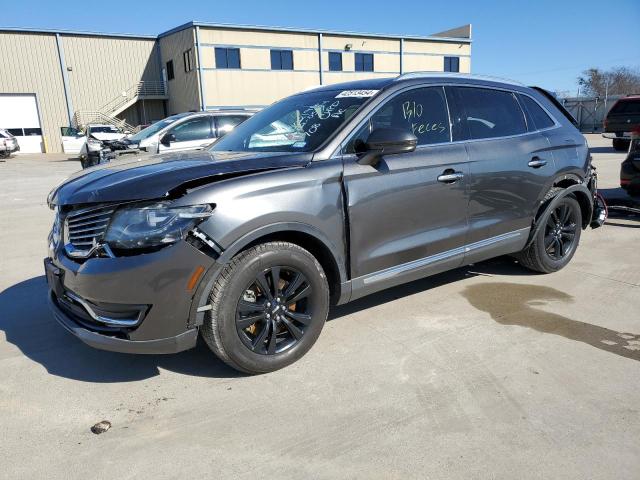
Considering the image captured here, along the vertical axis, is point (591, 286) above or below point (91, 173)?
below

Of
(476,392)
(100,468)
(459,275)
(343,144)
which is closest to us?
(100,468)

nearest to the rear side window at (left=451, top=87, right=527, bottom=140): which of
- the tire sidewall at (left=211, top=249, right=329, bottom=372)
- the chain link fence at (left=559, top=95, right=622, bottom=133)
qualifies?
the tire sidewall at (left=211, top=249, right=329, bottom=372)

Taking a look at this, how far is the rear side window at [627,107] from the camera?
18.6 metres

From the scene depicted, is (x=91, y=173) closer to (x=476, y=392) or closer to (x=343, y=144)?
(x=343, y=144)

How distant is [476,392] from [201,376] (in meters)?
1.68

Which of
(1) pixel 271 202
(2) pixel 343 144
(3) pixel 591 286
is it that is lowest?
(3) pixel 591 286

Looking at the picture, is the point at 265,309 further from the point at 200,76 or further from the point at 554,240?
the point at 200,76

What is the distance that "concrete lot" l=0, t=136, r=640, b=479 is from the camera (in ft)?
7.86

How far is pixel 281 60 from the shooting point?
126 ft

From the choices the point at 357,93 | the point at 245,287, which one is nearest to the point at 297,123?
the point at 357,93

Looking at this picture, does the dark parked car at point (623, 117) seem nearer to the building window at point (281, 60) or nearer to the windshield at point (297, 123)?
the windshield at point (297, 123)

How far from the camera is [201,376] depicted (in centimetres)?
320

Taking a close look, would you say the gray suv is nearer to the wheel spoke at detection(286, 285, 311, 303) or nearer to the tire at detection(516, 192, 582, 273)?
the wheel spoke at detection(286, 285, 311, 303)

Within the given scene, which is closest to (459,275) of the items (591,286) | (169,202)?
(591,286)
